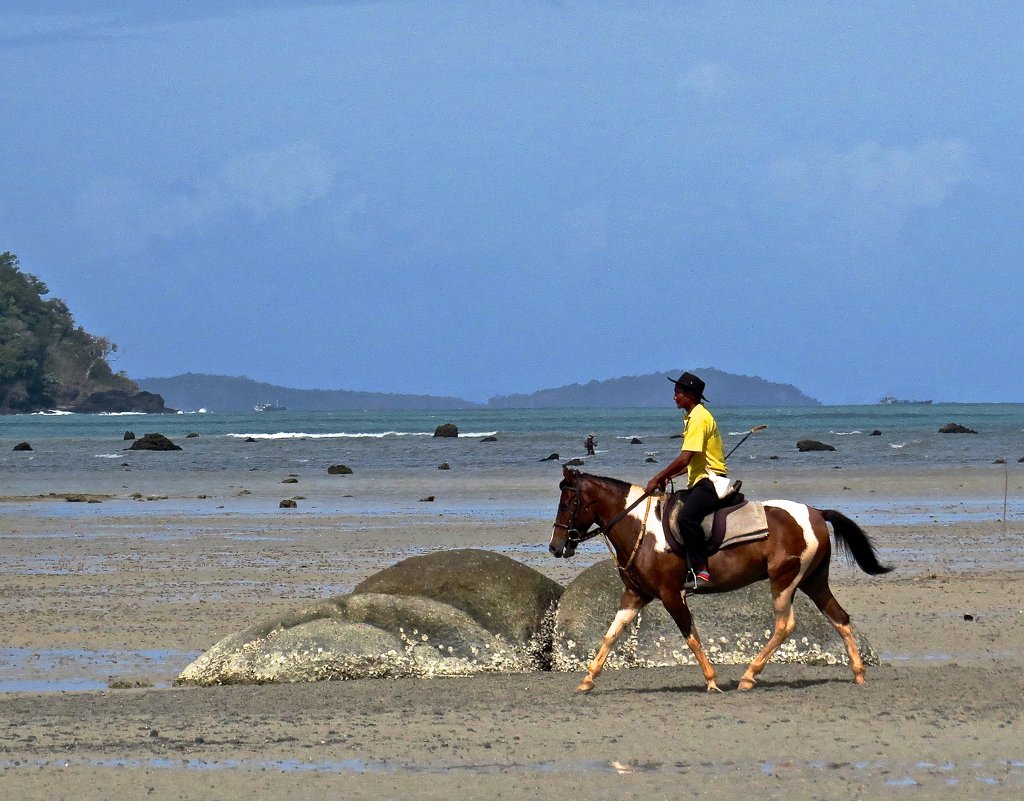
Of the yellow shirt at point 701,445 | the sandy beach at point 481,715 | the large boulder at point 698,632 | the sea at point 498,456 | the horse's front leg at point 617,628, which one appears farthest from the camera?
the sea at point 498,456

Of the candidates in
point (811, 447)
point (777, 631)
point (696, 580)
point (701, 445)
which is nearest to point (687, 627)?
point (696, 580)

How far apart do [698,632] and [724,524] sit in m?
1.99

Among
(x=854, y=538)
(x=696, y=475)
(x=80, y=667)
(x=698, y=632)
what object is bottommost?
(x=80, y=667)

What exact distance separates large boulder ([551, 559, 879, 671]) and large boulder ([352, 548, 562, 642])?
0.30 m

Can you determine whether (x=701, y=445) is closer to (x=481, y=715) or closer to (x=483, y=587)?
(x=481, y=715)

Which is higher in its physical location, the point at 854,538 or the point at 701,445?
the point at 701,445

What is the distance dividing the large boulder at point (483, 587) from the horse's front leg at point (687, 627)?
198cm

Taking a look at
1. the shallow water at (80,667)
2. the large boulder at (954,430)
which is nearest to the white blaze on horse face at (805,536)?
the shallow water at (80,667)

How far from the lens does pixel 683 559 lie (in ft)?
38.9

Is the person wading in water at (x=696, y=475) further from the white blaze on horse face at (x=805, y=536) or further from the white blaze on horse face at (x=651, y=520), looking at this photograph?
the white blaze on horse face at (x=805, y=536)

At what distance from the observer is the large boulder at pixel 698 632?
13.4 meters

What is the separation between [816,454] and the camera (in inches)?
2475

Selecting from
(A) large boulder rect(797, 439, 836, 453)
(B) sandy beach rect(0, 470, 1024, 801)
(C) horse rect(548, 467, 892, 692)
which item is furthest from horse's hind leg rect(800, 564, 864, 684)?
(A) large boulder rect(797, 439, 836, 453)

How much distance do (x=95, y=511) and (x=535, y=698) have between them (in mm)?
23246
